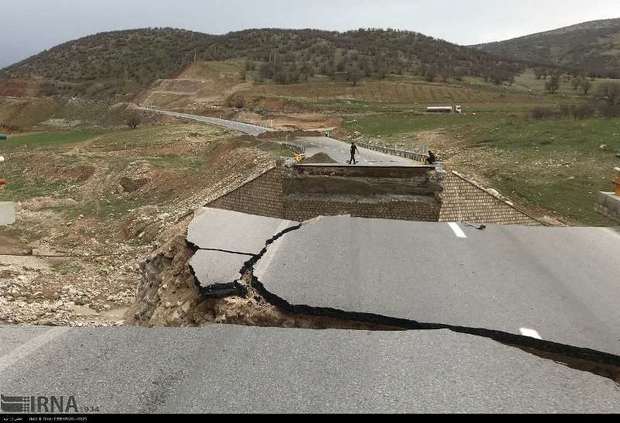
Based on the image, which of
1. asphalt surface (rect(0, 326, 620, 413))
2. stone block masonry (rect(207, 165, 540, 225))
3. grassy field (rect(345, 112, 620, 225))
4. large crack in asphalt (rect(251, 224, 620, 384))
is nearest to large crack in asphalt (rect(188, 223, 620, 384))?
large crack in asphalt (rect(251, 224, 620, 384))

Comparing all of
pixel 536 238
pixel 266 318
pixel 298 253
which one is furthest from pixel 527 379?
pixel 536 238

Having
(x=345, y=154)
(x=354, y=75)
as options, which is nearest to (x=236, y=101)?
(x=354, y=75)

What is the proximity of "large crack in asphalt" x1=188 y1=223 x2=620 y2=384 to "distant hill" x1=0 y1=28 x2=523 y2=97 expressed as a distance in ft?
204

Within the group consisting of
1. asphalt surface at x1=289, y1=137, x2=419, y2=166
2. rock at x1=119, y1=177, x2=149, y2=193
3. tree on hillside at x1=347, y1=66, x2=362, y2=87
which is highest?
tree on hillside at x1=347, y1=66, x2=362, y2=87

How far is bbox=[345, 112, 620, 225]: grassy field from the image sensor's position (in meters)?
16.7

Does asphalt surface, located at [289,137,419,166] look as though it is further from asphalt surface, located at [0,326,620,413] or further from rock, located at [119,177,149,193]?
asphalt surface, located at [0,326,620,413]

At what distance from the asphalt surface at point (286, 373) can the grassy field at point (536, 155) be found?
39.4 feet

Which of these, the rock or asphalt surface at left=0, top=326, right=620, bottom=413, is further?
the rock

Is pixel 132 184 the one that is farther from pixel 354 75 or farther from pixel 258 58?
pixel 258 58

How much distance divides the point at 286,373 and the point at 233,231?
5.90 m

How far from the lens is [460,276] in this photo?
6.57 m

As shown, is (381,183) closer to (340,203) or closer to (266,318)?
(340,203)

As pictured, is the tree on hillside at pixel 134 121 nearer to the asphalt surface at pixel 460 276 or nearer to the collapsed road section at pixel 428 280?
the collapsed road section at pixel 428 280

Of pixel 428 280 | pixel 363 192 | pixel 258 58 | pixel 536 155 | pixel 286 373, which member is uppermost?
pixel 258 58
